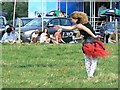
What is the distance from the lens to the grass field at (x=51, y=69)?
306 inches

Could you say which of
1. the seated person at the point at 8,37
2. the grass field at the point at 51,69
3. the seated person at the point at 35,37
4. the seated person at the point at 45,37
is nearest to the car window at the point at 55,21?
the seated person at the point at 35,37

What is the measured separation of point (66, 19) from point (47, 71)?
36.6 feet

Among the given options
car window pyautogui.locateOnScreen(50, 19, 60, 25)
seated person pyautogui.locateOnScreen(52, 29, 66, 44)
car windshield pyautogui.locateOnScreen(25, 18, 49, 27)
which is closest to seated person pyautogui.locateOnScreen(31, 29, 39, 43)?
seated person pyautogui.locateOnScreen(52, 29, 66, 44)

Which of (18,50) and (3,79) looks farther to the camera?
(18,50)

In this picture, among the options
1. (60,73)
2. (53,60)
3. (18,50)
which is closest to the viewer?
(60,73)

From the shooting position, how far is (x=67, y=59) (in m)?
12.1

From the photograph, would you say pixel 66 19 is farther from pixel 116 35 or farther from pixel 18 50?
pixel 18 50

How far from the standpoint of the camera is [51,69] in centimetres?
996

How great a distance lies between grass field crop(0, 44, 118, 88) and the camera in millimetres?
7781

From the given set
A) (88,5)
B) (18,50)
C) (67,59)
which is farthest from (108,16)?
(67,59)

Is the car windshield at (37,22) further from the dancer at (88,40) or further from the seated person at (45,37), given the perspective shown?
the dancer at (88,40)

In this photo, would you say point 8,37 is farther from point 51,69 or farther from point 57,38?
point 51,69

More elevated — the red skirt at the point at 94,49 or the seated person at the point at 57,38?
the red skirt at the point at 94,49

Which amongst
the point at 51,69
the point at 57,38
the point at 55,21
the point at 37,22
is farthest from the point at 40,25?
the point at 51,69
